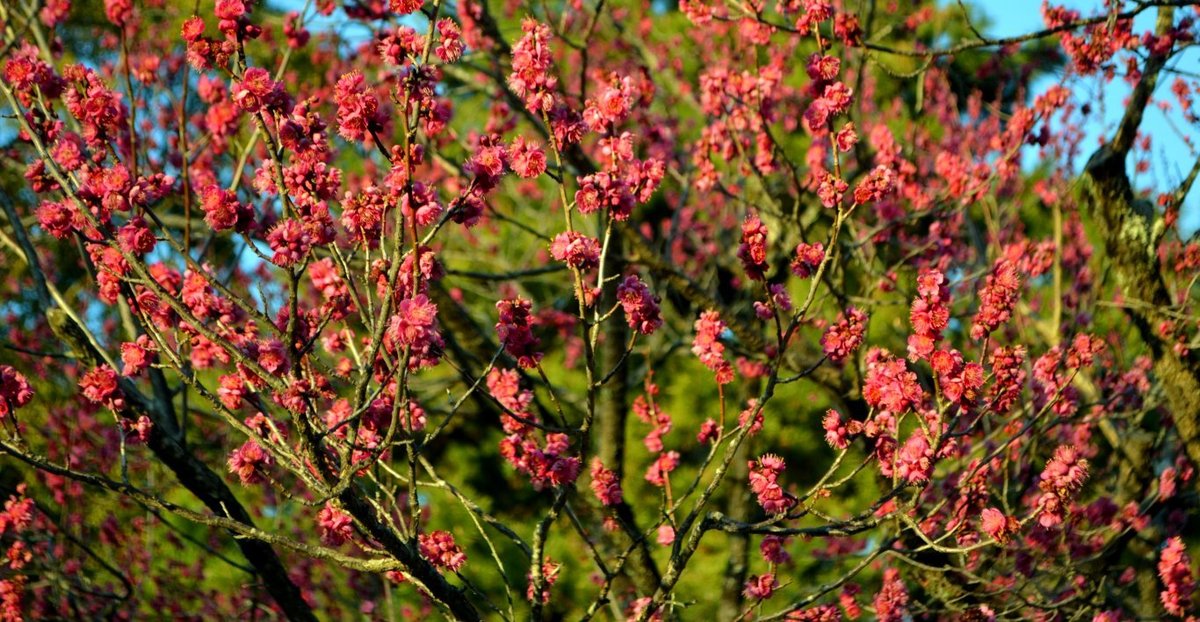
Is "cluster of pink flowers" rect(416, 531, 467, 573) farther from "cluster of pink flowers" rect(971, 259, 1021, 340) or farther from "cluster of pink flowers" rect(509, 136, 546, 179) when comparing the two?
"cluster of pink flowers" rect(971, 259, 1021, 340)

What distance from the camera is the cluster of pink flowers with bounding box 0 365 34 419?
2.95m

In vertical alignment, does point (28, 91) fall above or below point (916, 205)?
below

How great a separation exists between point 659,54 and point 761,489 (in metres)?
7.54

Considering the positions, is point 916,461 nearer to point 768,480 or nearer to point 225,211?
point 768,480

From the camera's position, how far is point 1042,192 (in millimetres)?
7770

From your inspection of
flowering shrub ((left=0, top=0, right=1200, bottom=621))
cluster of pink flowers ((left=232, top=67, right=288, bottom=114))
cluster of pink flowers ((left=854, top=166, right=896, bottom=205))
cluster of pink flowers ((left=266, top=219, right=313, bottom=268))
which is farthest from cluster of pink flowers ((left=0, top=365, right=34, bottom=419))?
cluster of pink flowers ((left=854, top=166, right=896, bottom=205))

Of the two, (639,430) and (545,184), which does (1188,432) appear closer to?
(639,430)

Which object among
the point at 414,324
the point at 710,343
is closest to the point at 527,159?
the point at 414,324

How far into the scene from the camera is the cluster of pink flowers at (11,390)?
116 inches

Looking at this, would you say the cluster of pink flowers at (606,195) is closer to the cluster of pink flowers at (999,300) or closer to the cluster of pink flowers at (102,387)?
the cluster of pink flowers at (999,300)

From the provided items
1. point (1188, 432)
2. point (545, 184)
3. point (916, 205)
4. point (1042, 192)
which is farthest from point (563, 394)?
point (545, 184)

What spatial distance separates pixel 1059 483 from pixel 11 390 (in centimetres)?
310

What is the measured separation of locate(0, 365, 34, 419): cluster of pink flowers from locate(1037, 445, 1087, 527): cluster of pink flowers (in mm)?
3028

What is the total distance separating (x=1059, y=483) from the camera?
308 centimetres
